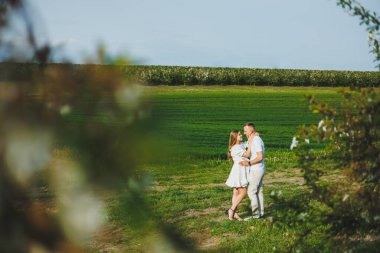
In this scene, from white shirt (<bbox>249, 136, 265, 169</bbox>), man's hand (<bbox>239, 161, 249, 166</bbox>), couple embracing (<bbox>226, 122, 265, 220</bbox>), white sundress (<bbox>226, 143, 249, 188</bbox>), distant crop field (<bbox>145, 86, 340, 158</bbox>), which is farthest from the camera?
white sundress (<bbox>226, 143, 249, 188</bbox>)

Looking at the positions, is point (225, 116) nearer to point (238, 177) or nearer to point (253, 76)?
point (238, 177)

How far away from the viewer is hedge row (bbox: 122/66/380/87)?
256 ft

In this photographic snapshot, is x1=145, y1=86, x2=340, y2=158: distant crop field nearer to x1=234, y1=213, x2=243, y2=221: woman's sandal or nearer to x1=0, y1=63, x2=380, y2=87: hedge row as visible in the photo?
x1=234, y1=213, x2=243, y2=221: woman's sandal

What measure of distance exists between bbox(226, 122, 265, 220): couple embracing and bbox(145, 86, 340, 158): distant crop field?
3.43ft

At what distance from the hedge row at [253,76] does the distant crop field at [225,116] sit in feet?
7.39

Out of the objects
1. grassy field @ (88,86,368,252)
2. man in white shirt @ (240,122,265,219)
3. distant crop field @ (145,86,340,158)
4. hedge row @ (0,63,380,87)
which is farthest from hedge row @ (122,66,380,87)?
man in white shirt @ (240,122,265,219)

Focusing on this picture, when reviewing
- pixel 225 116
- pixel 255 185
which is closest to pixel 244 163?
pixel 255 185

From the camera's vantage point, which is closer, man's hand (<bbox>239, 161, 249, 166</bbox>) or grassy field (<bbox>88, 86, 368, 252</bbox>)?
grassy field (<bbox>88, 86, 368, 252</bbox>)

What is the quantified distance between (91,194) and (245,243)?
29.1 feet

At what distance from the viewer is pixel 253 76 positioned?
8319cm

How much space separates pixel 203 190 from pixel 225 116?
31590 millimetres

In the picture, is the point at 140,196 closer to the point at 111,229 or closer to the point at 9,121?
the point at 111,229

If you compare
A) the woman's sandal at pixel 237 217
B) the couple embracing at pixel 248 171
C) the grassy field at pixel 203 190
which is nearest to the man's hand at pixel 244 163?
the couple embracing at pixel 248 171

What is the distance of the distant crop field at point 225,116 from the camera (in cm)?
95
